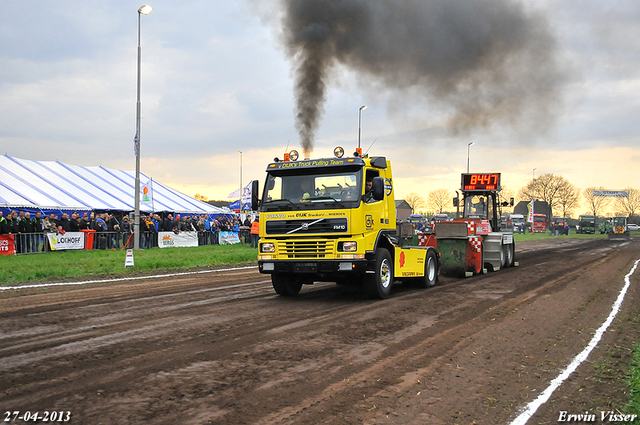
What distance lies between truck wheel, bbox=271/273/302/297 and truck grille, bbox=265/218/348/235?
49.3 inches

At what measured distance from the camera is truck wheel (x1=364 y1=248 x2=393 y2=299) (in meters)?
10.3

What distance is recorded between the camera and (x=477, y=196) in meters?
19.2

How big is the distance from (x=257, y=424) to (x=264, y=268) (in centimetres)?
640

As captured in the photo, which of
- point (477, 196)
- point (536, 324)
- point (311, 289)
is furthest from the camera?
point (477, 196)

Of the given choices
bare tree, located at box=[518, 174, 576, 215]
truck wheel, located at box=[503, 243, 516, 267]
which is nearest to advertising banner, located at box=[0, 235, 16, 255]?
truck wheel, located at box=[503, 243, 516, 267]

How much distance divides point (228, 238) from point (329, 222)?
21730 millimetres

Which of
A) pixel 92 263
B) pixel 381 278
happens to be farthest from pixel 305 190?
pixel 92 263

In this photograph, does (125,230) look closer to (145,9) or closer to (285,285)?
(145,9)

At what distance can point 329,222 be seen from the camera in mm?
9859

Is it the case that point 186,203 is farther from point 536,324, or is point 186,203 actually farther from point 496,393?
point 496,393

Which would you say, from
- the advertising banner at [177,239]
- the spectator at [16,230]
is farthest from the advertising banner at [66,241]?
the advertising banner at [177,239]

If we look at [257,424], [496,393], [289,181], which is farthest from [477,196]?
[257,424]

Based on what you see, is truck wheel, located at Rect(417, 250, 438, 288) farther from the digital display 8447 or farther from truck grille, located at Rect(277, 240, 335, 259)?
the digital display 8447

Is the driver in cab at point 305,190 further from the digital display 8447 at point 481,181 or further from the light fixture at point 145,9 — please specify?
the light fixture at point 145,9
